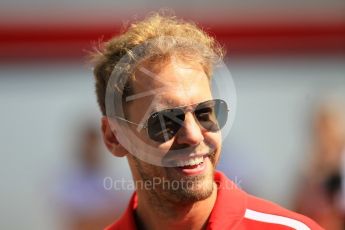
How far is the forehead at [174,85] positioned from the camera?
9.97 feet

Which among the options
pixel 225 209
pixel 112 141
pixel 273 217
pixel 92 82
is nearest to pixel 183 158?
pixel 225 209

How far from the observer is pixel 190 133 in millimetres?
2965

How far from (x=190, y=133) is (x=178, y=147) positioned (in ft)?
0.24

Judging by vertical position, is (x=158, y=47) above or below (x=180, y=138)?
above

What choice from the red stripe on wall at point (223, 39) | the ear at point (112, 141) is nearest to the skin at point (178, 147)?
the ear at point (112, 141)

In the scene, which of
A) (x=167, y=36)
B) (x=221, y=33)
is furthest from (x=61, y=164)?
(x=167, y=36)

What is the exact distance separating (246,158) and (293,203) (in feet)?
3.54

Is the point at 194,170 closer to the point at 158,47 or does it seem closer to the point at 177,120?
the point at 177,120

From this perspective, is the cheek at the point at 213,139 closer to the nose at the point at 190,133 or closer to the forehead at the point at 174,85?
the nose at the point at 190,133

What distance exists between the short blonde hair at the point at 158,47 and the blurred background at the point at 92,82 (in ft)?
9.59

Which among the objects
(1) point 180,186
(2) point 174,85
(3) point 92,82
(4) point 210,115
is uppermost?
(3) point 92,82

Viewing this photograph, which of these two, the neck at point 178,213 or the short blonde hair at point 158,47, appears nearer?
the neck at point 178,213

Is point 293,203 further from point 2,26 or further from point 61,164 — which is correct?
point 2,26

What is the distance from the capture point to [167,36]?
326 cm
